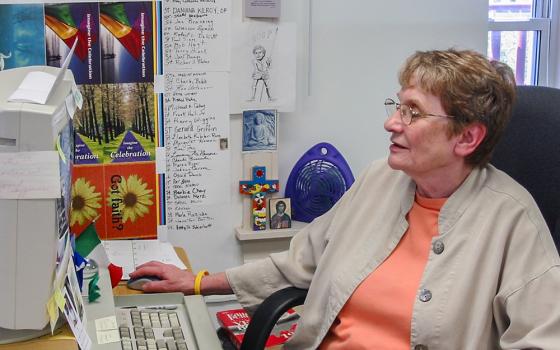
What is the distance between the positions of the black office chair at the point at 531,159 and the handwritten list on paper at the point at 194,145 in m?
0.70

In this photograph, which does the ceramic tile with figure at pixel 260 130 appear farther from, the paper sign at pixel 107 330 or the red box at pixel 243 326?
the paper sign at pixel 107 330

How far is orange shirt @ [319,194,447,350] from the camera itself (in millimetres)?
1542

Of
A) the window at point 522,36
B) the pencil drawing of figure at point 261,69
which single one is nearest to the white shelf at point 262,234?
the pencil drawing of figure at point 261,69

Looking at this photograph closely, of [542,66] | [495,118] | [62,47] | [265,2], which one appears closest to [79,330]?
[495,118]

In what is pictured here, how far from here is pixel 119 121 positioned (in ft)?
7.06

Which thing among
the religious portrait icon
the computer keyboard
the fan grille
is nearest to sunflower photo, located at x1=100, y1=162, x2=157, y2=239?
the religious portrait icon

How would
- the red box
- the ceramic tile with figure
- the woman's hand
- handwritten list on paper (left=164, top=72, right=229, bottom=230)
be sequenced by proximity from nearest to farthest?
the woman's hand < the red box < handwritten list on paper (left=164, top=72, right=229, bottom=230) < the ceramic tile with figure

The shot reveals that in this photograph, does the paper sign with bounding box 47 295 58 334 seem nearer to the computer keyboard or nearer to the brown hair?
the computer keyboard

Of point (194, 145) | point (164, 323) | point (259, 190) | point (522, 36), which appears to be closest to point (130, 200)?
point (194, 145)

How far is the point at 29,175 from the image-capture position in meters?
1.11

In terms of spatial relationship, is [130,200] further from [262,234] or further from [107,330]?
[107,330]

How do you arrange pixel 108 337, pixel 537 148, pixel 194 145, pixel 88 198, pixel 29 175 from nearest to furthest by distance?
pixel 29 175 < pixel 108 337 < pixel 537 148 < pixel 88 198 < pixel 194 145

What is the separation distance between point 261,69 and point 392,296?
104 cm

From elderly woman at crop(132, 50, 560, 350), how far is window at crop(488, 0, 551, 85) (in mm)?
1481
